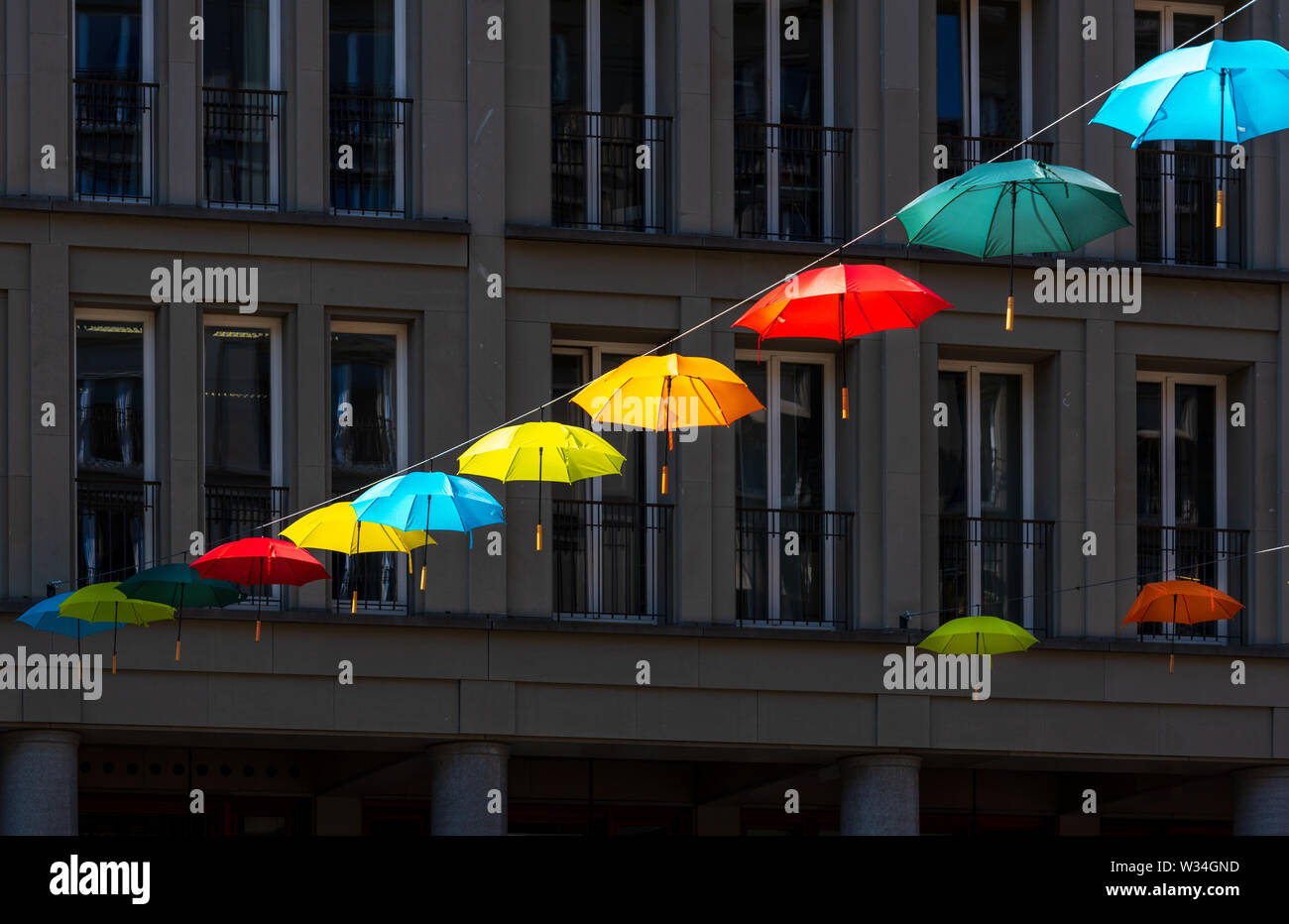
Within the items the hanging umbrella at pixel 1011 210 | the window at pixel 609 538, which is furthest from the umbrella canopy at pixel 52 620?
the hanging umbrella at pixel 1011 210

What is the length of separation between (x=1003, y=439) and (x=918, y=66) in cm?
411

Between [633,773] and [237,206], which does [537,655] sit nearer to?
[633,773]

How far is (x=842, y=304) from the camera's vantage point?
1833 centimetres

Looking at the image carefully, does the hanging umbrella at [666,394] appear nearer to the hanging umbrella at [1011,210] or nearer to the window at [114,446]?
the hanging umbrella at [1011,210]

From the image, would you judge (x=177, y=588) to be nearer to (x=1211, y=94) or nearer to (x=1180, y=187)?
(x=1211, y=94)

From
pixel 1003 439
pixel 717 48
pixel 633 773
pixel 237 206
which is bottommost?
pixel 633 773

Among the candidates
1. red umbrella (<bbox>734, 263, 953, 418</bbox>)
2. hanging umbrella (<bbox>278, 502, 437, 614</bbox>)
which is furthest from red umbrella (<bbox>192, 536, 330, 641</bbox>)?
red umbrella (<bbox>734, 263, 953, 418</bbox>)

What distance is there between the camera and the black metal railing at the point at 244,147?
84.0 ft

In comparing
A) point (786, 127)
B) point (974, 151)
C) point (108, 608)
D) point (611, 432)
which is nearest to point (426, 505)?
point (108, 608)

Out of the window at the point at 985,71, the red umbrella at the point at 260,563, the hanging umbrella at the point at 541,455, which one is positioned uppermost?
the window at the point at 985,71

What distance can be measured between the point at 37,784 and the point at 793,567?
312 inches

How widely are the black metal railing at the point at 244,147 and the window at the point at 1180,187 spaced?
30.6 ft
